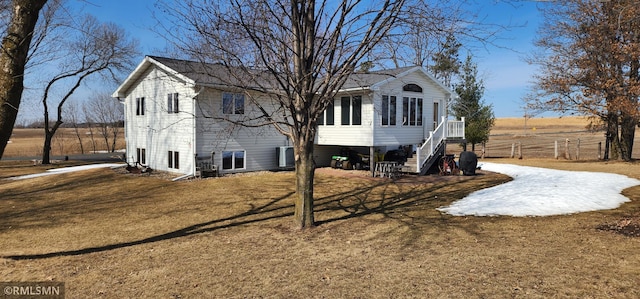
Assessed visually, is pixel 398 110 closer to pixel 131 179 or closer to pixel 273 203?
pixel 273 203

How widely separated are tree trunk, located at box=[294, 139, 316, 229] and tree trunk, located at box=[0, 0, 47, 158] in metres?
4.62

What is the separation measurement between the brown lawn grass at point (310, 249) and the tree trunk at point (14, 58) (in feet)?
7.59

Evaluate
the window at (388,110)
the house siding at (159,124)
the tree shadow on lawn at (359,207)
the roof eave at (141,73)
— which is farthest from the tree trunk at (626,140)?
the roof eave at (141,73)

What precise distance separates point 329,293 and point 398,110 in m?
14.2

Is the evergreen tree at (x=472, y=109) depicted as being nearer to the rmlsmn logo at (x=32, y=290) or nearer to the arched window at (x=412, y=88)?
the arched window at (x=412, y=88)

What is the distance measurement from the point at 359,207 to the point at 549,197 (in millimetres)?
5092

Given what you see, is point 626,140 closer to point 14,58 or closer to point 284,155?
point 284,155

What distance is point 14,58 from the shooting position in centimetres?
371

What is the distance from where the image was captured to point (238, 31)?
22.7ft

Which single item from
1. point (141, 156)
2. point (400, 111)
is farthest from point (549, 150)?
point (141, 156)

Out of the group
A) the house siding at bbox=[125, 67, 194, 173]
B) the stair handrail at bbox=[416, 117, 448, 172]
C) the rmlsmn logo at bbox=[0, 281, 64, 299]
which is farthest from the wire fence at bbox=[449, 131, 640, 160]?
the rmlsmn logo at bbox=[0, 281, 64, 299]

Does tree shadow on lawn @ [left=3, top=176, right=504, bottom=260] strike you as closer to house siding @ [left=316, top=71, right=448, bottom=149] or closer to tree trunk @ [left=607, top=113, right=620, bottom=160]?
house siding @ [left=316, top=71, right=448, bottom=149]

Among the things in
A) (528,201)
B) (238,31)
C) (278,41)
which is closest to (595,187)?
(528,201)

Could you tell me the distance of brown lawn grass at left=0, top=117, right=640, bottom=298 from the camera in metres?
4.67
